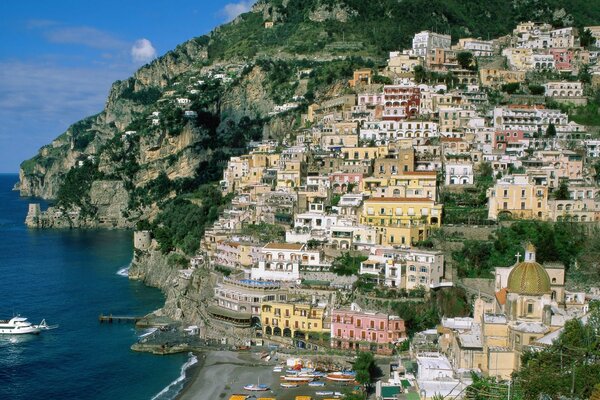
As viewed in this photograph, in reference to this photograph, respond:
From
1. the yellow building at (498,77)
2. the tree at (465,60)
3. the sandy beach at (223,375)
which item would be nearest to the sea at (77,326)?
the sandy beach at (223,375)

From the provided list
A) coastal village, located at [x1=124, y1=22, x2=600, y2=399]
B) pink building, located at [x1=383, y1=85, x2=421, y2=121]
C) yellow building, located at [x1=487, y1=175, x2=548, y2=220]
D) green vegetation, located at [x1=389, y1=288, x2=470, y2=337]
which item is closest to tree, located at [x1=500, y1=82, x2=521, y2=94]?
coastal village, located at [x1=124, y1=22, x2=600, y2=399]

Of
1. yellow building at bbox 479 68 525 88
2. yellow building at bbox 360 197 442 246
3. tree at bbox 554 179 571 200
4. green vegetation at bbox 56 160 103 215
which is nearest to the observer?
yellow building at bbox 360 197 442 246

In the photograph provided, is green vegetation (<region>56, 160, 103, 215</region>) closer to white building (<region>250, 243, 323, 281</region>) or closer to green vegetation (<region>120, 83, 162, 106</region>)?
Answer: green vegetation (<region>120, 83, 162, 106</region>)

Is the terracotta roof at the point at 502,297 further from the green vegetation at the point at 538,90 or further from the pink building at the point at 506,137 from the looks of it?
the green vegetation at the point at 538,90

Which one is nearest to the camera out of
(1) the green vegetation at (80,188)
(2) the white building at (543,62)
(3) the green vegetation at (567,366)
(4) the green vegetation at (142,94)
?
(3) the green vegetation at (567,366)

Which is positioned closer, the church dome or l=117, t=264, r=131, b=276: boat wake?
the church dome

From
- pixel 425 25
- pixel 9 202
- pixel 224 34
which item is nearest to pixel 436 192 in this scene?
pixel 425 25

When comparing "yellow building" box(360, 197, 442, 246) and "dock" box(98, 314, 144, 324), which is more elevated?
"yellow building" box(360, 197, 442, 246)
